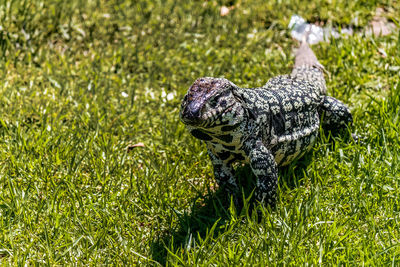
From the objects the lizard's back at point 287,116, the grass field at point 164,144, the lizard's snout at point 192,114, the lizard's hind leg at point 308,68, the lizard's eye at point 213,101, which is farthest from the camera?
the lizard's hind leg at point 308,68

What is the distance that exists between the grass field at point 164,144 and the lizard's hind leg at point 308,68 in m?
0.24

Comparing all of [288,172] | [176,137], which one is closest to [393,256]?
[288,172]

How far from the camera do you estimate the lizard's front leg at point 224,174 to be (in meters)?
4.49

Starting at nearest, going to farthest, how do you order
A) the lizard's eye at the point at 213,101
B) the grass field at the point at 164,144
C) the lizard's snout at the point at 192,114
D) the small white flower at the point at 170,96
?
the lizard's snout at the point at 192,114 → the lizard's eye at the point at 213,101 → the grass field at the point at 164,144 → the small white flower at the point at 170,96

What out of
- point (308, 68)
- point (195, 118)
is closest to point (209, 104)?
point (195, 118)

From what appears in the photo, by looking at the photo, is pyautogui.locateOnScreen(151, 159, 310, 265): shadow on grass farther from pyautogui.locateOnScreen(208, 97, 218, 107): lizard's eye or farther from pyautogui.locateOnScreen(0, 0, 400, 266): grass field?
pyautogui.locateOnScreen(208, 97, 218, 107): lizard's eye

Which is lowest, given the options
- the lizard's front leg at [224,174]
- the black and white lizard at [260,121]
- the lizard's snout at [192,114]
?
the lizard's front leg at [224,174]

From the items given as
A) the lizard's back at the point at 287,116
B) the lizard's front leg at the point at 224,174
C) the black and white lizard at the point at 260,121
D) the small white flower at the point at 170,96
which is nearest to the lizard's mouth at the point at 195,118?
the black and white lizard at the point at 260,121

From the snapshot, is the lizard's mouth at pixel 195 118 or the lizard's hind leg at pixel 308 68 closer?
the lizard's mouth at pixel 195 118

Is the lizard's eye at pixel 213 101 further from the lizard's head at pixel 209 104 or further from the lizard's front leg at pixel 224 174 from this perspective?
the lizard's front leg at pixel 224 174

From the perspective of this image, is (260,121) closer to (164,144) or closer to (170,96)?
(164,144)

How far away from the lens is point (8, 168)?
4832 millimetres

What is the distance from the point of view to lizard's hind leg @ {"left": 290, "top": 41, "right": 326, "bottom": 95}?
5.31 meters

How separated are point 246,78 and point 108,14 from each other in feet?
7.30
